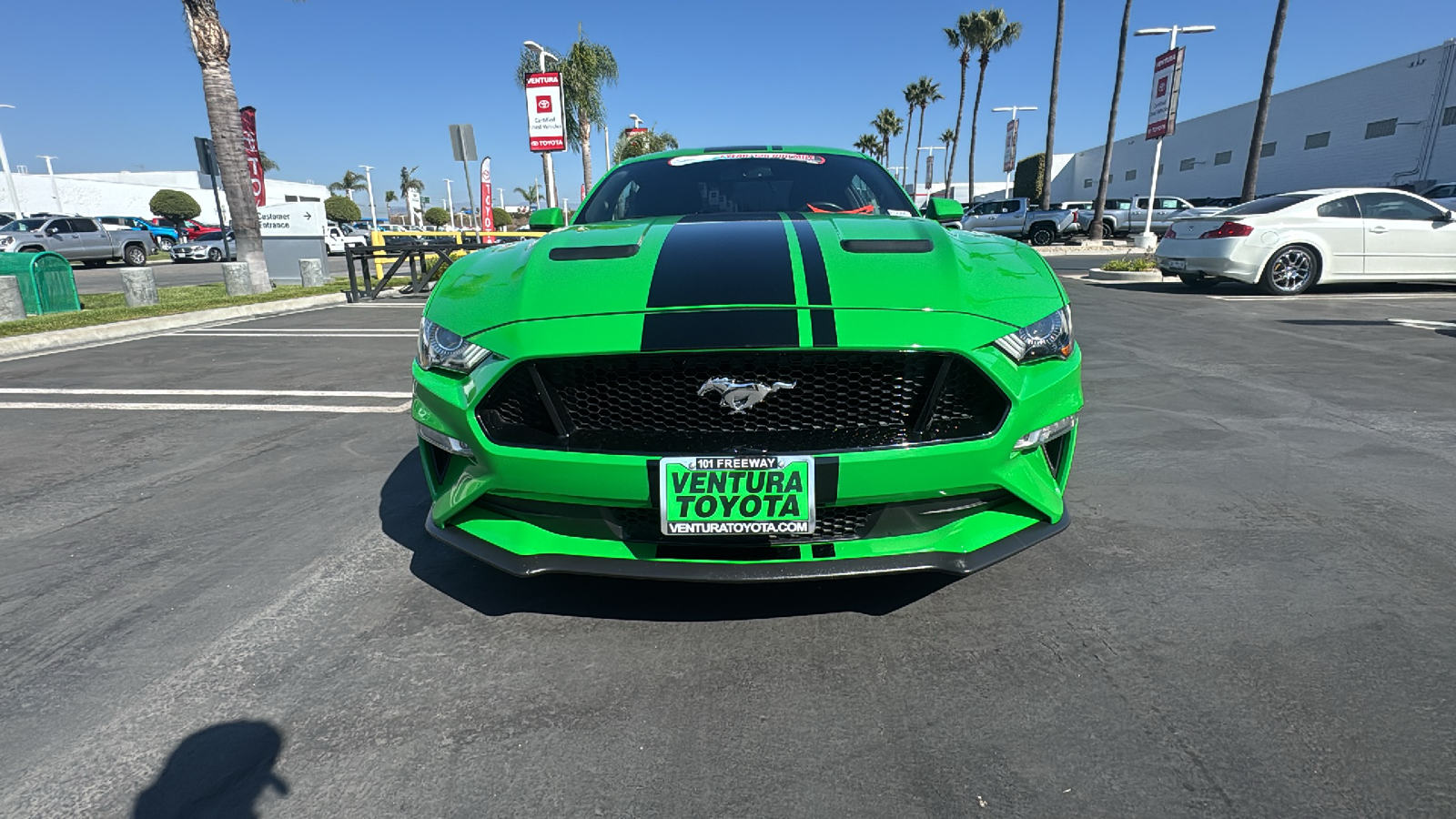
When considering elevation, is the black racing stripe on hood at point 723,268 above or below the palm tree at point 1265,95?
below

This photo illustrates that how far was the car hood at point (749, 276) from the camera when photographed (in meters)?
1.97

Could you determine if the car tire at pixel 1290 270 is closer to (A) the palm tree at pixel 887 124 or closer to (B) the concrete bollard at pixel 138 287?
(B) the concrete bollard at pixel 138 287

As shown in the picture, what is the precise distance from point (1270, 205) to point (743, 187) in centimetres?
907

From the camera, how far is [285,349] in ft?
22.7

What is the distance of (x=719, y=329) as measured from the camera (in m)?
1.86

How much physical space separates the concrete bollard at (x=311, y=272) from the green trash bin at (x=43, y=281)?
3.59 m

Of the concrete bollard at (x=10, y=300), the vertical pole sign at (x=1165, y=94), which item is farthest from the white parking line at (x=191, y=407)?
the vertical pole sign at (x=1165, y=94)

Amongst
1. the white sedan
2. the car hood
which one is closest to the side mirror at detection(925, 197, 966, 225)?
the car hood

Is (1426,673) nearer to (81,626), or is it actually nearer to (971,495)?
(971,495)

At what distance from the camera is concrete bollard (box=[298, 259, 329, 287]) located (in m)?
13.1

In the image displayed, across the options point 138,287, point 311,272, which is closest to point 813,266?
point 138,287

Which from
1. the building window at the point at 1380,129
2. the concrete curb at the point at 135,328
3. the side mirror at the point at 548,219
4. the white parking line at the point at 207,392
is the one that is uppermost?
the building window at the point at 1380,129

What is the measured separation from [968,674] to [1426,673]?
1.10 meters

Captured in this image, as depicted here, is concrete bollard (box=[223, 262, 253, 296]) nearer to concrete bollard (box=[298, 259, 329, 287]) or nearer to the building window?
concrete bollard (box=[298, 259, 329, 287])
